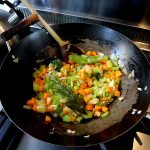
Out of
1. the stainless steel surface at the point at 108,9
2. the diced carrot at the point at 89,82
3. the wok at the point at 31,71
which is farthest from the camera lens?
the stainless steel surface at the point at 108,9

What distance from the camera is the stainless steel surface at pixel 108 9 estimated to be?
105 cm

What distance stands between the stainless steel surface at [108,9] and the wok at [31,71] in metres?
0.15

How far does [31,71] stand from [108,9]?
1.50 ft

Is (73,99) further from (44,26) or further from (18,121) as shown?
(44,26)

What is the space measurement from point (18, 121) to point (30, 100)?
5.4 inches

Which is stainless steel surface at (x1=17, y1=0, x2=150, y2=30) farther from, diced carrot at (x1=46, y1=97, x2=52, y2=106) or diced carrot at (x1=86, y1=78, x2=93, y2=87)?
diced carrot at (x1=46, y1=97, x2=52, y2=106)

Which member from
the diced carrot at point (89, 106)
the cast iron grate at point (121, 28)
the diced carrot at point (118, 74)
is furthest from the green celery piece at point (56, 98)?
the cast iron grate at point (121, 28)

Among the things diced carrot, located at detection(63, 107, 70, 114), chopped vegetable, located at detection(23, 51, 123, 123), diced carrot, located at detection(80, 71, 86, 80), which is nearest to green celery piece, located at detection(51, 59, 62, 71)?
chopped vegetable, located at detection(23, 51, 123, 123)

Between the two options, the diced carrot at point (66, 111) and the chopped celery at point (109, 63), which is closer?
the diced carrot at point (66, 111)

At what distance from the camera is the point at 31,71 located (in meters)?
0.97

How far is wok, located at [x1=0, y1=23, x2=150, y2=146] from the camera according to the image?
0.73m

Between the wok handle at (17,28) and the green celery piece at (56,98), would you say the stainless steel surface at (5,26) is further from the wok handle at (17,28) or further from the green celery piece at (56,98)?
the green celery piece at (56,98)

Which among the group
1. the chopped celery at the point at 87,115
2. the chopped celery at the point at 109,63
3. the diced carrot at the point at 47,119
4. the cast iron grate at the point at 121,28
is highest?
the cast iron grate at the point at 121,28

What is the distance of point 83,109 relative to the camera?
84cm
